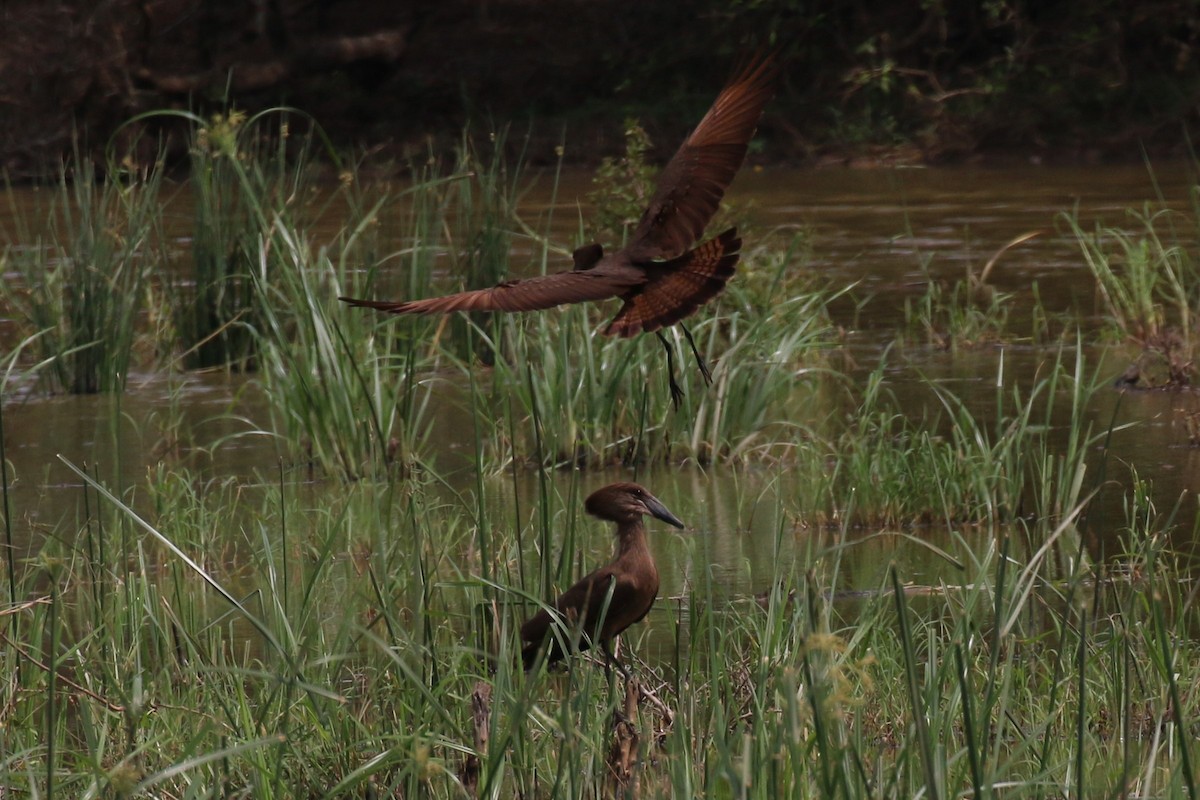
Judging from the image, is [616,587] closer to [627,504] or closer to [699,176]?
[627,504]

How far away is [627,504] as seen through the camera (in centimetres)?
307

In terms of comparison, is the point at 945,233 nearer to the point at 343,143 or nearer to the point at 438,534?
the point at 438,534

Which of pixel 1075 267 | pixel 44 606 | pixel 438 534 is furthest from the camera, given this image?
pixel 1075 267

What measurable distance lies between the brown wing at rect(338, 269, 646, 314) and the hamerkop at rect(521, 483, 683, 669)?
0.54 metres

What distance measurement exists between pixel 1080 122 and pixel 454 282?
39.4 ft

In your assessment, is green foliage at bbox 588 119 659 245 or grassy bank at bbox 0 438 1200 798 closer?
grassy bank at bbox 0 438 1200 798

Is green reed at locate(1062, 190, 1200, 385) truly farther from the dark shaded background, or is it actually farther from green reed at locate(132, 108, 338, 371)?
the dark shaded background

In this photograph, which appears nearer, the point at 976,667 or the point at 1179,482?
the point at 976,667

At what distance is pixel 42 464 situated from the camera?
19.7 ft

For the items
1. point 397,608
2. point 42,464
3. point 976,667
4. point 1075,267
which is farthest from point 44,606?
point 1075,267

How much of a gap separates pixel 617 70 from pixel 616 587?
1793cm

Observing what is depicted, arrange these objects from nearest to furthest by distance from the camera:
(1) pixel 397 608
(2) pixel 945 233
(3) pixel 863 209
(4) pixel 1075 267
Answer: (1) pixel 397 608
(4) pixel 1075 267
(2) pixel 945 233
(3) pixel 863 209

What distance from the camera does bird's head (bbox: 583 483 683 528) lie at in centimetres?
306

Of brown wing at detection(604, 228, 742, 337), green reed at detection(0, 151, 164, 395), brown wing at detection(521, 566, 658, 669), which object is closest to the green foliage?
green reed at detection(0, 151, 164, 395)
